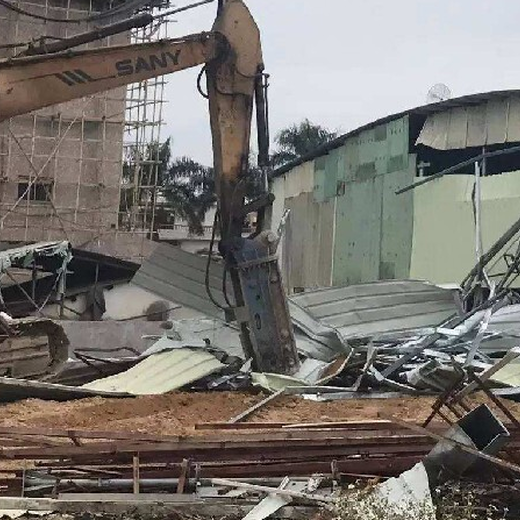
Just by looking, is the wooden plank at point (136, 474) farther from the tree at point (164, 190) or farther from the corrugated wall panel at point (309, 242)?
the tree at point (164, 190)

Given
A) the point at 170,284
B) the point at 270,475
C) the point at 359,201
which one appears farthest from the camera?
the point at 359,201

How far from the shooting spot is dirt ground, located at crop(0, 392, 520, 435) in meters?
9.51

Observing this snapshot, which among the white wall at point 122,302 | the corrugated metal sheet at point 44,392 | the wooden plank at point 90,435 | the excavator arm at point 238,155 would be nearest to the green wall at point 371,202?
the white wall at point 122,302

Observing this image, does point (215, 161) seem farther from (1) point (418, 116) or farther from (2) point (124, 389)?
(1) point (418, 116)

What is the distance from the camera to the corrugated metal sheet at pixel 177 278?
13.0m

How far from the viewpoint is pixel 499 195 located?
17453 mm

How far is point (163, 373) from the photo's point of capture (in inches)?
472

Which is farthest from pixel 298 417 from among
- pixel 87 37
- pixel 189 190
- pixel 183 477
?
pixel 189 190

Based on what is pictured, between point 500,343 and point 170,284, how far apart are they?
166 inches

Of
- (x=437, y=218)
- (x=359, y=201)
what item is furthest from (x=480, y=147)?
(x=359, y=201)

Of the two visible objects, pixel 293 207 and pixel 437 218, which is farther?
pixel 293 207

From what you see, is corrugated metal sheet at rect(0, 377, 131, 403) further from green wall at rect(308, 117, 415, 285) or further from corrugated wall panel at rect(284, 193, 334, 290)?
corrugated wall panel at rect(284, 193, 334, 290)

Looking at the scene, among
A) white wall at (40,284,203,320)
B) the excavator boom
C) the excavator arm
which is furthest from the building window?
the excavator boom

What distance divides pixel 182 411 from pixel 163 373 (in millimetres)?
1864
